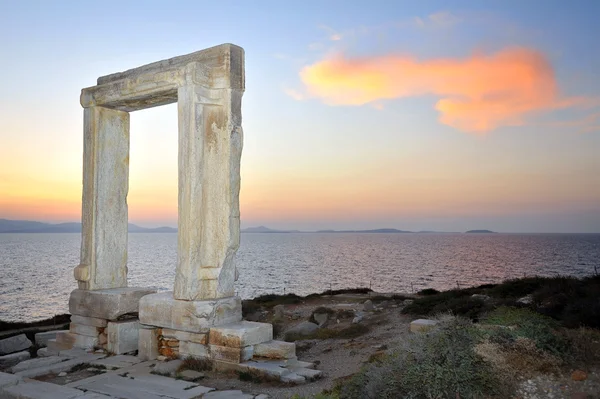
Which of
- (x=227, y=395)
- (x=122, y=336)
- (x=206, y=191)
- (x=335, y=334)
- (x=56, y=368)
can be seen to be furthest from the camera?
(x=335, y=334)

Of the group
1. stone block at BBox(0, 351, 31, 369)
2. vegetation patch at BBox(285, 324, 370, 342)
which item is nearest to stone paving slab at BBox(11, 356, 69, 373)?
stone block at BBox(0, 351, 31, 369)

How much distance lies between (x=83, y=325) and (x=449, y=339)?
7.16 metres

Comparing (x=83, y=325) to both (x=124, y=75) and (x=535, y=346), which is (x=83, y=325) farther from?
(x=535, y=346)

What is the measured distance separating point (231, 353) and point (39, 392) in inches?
106

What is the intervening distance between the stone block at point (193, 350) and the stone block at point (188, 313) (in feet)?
0.83

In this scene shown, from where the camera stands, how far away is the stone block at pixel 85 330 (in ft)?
32.0

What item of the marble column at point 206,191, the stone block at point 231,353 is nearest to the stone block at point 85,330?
the marble column at point 206,191

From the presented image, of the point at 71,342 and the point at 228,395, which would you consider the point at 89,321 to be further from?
the point at 228,395

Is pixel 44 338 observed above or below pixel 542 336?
below

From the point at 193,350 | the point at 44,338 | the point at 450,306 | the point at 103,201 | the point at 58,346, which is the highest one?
the point at 103,201

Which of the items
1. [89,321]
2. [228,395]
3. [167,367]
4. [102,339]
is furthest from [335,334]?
[228,395]

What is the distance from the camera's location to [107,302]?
958 cm

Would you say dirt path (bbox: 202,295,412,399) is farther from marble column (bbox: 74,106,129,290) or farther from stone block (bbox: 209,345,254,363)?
marble column (bbox: 74,106,129,290)

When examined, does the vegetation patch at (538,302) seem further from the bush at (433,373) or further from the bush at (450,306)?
the bush at (433,373)
